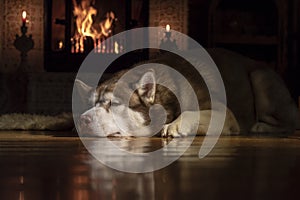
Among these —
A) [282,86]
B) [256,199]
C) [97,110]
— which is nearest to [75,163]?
[256,199]

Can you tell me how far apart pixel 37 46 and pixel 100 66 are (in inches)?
20.0

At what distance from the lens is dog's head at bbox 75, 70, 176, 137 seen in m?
2.06

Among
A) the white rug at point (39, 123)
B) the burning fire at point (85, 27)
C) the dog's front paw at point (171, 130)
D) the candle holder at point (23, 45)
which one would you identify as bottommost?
the white rug at point (39, 123)

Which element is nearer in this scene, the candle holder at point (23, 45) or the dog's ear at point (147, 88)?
the dog's ear at point (147, 88)

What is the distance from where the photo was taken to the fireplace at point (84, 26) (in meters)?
4.55

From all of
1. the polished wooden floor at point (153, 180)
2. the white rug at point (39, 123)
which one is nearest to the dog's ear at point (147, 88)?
the white rug at point (39, 123)

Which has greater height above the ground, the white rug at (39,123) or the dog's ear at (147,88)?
the dog's ear at (147,88)

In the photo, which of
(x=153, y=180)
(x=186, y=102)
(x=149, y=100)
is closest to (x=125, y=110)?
(x=149, y=100)

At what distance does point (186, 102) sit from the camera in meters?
2.19

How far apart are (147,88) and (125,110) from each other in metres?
0.11

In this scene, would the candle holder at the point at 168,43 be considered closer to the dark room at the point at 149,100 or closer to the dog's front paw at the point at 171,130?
the dark room at the point at 149,100

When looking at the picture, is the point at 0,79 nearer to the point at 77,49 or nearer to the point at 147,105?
the point at 77,49

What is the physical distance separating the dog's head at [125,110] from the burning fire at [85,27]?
2.53m

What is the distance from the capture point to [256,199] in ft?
1.94
